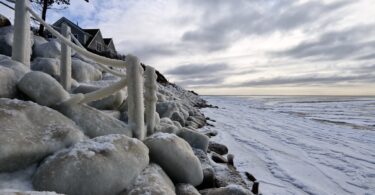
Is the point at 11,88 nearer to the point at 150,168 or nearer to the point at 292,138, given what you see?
the point at 150,168

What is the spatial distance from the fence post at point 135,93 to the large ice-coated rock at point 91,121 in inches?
5.3

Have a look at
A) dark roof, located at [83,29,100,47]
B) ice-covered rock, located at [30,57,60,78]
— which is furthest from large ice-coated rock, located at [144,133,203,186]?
dark roof, located at [83,29,100,47]

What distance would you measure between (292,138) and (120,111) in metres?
7.18

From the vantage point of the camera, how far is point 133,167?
286 centimetres

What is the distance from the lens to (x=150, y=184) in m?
2.75

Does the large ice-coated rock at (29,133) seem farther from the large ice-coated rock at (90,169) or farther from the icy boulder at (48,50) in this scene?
the icy boulder at (48,50)

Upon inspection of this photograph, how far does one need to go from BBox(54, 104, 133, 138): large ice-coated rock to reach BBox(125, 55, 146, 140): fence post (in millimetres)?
134

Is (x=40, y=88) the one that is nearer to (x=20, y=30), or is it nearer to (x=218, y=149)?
(x=20, y=30)

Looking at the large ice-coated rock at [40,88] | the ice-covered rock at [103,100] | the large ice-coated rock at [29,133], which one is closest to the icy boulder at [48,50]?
the ice-covered rock at [103,100]

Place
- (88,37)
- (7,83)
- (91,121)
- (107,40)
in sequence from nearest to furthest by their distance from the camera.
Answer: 1. (7,83)
2. (91,121)
3. (88,37)
4. (107,40)

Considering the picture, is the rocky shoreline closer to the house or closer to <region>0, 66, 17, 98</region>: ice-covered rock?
<region>0, 66, 17, 98</region>: ice-covered rock

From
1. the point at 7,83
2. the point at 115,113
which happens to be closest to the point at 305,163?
the point at 115,113

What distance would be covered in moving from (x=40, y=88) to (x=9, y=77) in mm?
438

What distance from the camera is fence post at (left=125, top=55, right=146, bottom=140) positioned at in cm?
366
